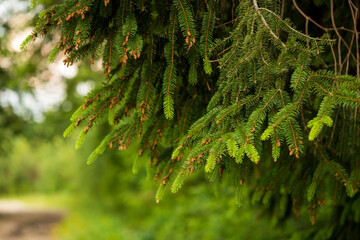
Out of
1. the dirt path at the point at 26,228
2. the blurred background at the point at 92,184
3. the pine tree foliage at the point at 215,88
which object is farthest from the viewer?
the dirt path at the point at 26,228

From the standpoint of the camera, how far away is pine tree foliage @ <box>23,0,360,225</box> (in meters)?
1.42

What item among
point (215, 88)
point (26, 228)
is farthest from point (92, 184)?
point (215, 88)

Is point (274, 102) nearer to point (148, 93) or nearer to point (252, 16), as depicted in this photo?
point (252, 16)

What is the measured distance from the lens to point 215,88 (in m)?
1.99

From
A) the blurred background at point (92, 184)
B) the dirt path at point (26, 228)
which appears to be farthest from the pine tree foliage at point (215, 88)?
the dirt path at point (26, 228)

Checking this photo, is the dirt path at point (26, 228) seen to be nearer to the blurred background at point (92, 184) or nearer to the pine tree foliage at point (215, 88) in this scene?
the blurred background at point (92, 184)

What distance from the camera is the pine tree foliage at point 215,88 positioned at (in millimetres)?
1417

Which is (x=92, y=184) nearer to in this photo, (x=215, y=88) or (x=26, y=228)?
(x=26, y=228)

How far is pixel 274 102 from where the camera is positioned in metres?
1.48

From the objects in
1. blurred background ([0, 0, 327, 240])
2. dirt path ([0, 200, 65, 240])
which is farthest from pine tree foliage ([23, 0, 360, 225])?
dirt path ([0, 200, 65, 240])

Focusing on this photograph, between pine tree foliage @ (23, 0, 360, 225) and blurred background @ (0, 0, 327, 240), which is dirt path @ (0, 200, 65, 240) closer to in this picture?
blurred background @ (0, 0, 327, 240)

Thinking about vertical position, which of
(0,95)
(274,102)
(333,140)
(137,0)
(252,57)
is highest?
(0,95)

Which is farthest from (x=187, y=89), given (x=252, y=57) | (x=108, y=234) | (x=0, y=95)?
(x=108, y=234)

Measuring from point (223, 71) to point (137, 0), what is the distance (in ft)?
2.01
